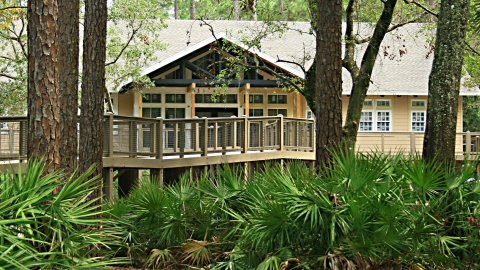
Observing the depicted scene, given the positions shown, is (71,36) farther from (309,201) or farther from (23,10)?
(23,10)

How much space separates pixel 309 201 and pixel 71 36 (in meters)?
5.04

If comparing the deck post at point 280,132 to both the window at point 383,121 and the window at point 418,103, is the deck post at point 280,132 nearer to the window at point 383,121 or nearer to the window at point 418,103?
the window at point 383,121

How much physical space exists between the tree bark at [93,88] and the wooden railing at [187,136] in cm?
246

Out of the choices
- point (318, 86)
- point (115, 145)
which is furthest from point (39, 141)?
point (115, 145)

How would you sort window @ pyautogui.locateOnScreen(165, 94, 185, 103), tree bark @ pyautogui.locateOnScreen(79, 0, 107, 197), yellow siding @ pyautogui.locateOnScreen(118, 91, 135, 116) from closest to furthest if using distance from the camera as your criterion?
tree bark @ pyautogui.locateOnScreen(79, 0, 107, 197), yellow siding @ pyautogui.locateOnScreen(118, 91, 135, 116), window @ pyautogui.locateOnScreen(165, 94, 185, 103)

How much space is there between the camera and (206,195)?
9609 mm

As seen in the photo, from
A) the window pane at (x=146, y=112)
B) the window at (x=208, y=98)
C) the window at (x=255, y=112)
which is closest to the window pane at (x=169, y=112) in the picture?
the window pane at (x=146, y=112)

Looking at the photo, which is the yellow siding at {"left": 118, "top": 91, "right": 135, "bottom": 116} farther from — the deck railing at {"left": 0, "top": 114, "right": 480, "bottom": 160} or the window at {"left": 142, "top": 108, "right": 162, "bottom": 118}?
the deck railing at {"left": 0, "top": 114, "right": 480, "bottom": 160}

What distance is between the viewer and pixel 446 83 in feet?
31.0

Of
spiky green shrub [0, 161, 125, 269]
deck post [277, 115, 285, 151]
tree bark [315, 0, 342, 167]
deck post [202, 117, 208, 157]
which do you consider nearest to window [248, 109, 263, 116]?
deck post [277, 115, 285, 151]

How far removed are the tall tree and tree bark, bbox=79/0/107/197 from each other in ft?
18.6

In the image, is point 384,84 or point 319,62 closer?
point 319,62

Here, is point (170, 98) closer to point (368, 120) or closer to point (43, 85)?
point (368, 120)

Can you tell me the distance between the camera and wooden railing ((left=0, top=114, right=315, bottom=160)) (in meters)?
14.4
